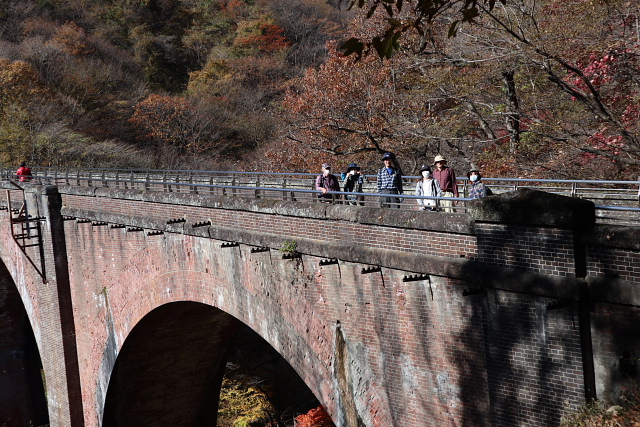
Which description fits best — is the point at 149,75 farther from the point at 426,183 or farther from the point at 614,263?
the point at 614,263

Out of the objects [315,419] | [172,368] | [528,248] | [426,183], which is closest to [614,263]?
[528,248]

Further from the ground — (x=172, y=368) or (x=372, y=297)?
(x=372, y=297)

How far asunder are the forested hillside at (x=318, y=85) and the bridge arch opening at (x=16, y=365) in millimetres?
10055

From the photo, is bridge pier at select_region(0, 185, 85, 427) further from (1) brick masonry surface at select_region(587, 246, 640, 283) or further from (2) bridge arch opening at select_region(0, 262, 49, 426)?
(1) brick masonry surface at select_region(587, 246, 640, 283)

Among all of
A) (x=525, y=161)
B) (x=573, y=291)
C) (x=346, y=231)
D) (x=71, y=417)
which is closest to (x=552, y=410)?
(x=573, y=291)

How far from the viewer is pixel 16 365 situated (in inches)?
896

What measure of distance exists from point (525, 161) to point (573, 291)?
11.1m

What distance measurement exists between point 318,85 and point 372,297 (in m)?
15.8

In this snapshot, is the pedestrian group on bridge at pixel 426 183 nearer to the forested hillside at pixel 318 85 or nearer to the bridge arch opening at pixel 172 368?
the forested hillside at pixel 318 85

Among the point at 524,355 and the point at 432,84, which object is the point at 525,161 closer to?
the point at 432,84

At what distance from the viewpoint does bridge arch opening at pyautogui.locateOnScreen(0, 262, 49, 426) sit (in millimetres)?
22547

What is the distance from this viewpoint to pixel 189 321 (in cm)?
1421

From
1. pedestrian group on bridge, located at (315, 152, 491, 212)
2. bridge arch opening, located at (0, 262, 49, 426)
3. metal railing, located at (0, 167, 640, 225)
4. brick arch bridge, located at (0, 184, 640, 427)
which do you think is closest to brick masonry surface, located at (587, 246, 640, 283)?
brick arch bridge, located at (0, 184, 640, 427)

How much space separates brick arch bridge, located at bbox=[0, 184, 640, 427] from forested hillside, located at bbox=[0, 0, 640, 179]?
2.10 meters
